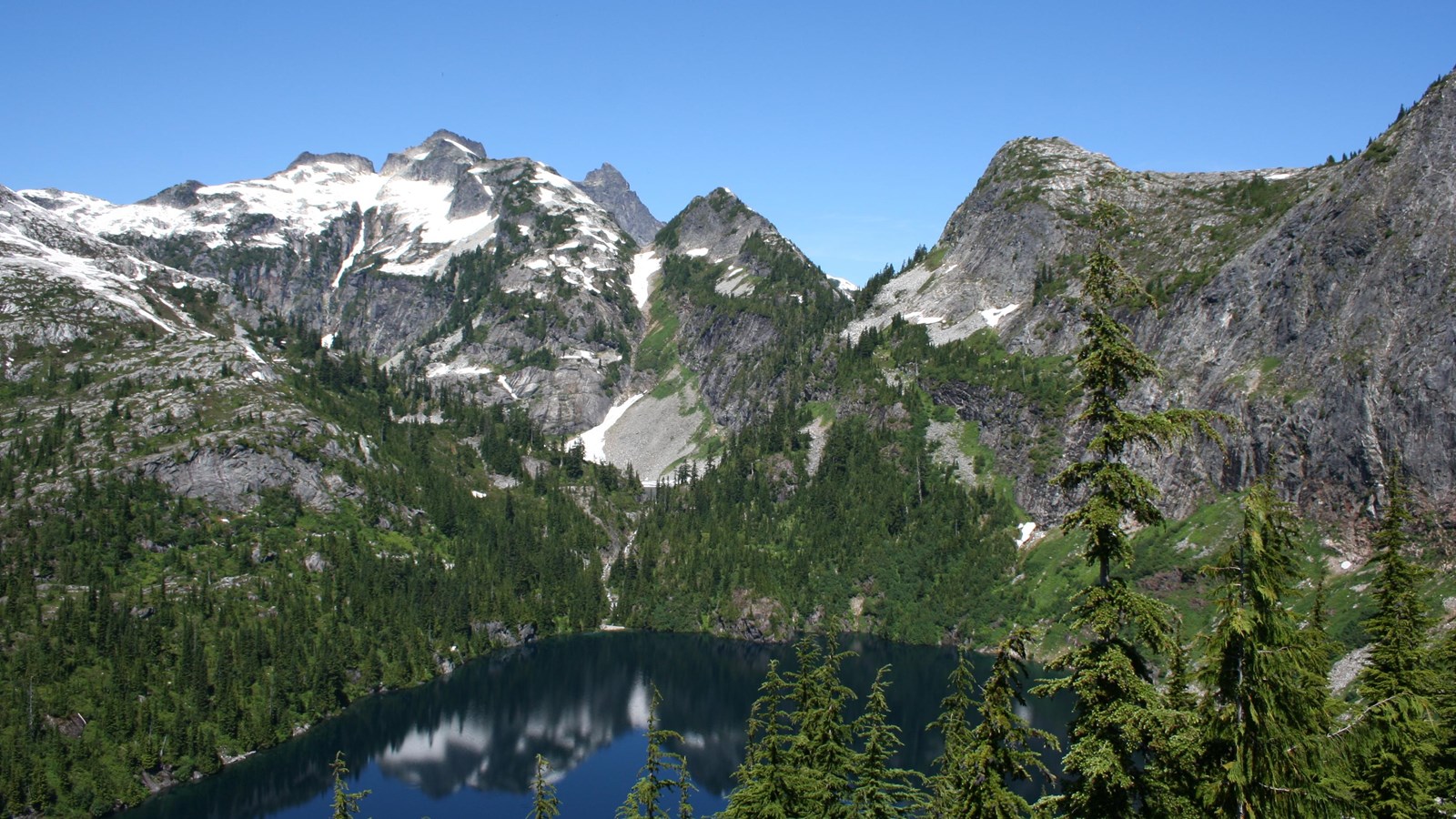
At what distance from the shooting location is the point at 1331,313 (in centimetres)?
13700

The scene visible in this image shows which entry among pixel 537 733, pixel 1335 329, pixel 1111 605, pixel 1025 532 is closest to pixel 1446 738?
pixel 1111 605

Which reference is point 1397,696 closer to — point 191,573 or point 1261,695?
point 1261,695

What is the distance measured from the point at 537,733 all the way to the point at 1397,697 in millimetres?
108338

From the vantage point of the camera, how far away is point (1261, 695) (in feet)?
66.5

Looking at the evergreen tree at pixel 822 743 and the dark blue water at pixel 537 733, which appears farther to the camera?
the dark blue water at pixel 537 733

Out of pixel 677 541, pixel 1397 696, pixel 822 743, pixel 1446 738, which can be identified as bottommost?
pixel 822 743

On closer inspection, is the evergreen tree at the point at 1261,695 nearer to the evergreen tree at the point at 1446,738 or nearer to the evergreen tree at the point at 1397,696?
the evergreen tree at the point at 1397,696

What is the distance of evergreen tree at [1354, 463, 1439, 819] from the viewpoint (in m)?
33.7

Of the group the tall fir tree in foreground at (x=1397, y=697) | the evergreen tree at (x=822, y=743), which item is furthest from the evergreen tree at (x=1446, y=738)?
the evergreen tree at (x=822, y=743)

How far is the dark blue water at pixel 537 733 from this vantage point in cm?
10219

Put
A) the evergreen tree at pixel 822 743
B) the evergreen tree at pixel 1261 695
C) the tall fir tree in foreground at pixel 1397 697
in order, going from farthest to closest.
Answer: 1. the evergreen tree at pixel 822 743
2. the tall fir tree in foreground at pixel 1397 697
3. the evergreen tree at pixel 1261 695

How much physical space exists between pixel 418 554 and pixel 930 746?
110184mm

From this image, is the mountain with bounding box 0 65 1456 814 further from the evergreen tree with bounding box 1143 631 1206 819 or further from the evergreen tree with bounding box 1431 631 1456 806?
the evergreen tree with bounding box 1143 631 1206 819

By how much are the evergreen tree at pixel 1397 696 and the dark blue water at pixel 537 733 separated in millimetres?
60694
